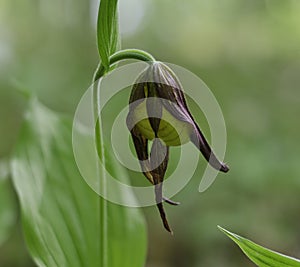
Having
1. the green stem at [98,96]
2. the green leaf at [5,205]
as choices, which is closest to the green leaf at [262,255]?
the green stem at [98,96]

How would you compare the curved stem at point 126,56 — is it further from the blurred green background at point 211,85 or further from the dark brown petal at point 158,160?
the blurred green background at point 211,85

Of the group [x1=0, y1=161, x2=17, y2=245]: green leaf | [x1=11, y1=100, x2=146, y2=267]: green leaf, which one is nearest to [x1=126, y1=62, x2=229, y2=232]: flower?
[x1=11, y1=100, x2=146, y2=267]: green leaf

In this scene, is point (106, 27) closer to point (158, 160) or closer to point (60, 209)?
point (158, 160)

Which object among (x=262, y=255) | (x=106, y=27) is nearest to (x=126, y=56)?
(x=106, y=27)

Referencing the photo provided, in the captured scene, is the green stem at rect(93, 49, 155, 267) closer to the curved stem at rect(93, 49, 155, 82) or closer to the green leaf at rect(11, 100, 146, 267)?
the curved stem at rect(93, 49, 155, 82)

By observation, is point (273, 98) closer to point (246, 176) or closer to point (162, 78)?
point (246, 176)

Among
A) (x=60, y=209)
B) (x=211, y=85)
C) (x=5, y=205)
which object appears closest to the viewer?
(x=60, y=209)

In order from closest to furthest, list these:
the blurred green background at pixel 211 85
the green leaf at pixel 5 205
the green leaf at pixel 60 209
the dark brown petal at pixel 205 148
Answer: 1. the dark brown petal at pixel 205 148
2. the green leaf at pixel 60 209
3. the green leaf at pixel 5 205
4. the blurred green background at pixel 211 85
